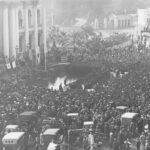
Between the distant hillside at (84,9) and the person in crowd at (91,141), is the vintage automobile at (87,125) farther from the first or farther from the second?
the distant hillside at (84,9)

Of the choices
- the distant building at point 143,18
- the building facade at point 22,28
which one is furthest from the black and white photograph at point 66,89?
the distant building at point 143,18

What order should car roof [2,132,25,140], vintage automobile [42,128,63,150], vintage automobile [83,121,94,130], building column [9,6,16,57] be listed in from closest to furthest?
car roof [2,132,25,140] < vintage automobile [42,128,63,150] < vintage automobile [83,121,94,130] < building column [9,6,16,57]

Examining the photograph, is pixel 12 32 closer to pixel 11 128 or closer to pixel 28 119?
pixel 28 119

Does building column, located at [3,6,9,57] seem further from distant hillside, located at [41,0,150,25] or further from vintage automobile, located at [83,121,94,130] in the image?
distant hillside, located at [41,0,150,25]

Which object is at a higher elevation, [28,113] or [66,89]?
[66,89]

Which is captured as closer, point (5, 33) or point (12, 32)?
point (5, 33)

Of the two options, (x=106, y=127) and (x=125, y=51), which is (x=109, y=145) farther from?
(x=125, y=51)

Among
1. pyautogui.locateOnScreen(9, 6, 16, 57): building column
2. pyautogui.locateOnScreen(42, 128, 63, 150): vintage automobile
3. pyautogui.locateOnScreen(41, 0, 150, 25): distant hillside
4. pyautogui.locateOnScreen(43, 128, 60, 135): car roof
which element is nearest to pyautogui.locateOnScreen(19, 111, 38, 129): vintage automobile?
pyautogui.locateOnScreen(43, 128, 60, 135): car roof

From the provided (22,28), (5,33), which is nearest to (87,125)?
(5,33)
